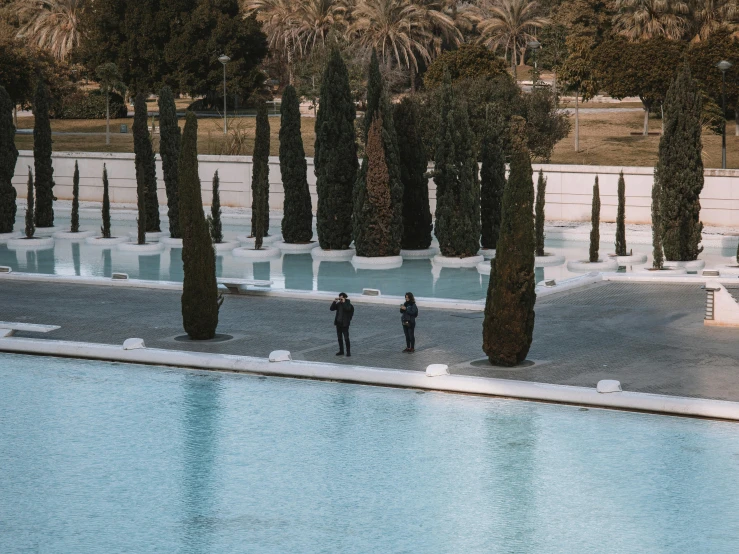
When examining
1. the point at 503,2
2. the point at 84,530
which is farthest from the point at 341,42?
the point at 84,530

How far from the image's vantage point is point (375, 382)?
62.7 ft

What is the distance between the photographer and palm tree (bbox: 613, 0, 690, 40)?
226 feet

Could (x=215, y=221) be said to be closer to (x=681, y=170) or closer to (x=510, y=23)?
(x=681, y=170)

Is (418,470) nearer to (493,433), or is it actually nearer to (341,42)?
(493,433)

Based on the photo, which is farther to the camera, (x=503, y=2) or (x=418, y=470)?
(x=503, y=2)

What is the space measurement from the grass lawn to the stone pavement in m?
24.2

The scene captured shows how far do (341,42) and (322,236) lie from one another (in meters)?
39.4

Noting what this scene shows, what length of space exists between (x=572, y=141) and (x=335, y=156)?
28921mm

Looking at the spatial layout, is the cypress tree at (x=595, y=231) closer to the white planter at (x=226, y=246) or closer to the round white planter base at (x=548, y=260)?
the round white planter base at (x=548, y=260)

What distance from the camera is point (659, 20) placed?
69.3 m

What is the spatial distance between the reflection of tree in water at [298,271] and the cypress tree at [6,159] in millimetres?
11040

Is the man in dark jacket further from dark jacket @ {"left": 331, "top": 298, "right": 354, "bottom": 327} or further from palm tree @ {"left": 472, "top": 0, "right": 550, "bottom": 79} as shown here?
palm tree @ {"left": 472, "top": 0, "right": 550, "bottom": 79}

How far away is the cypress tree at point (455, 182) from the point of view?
33406mm

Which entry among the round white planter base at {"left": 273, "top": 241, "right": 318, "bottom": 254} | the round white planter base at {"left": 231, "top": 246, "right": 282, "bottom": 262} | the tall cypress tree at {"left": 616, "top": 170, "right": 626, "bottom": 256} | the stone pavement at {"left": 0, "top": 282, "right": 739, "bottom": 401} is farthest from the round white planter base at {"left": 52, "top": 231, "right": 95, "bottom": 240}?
the tall cypress tree at {"left": 616, "top": 170, "right": 626, "bottom": 256}
